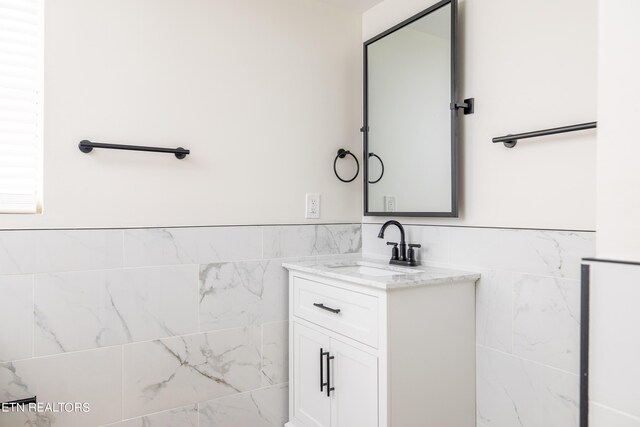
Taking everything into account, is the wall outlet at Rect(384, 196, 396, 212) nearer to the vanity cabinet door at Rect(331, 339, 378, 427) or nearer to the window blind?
the vanity cabinet door at Rect(331, 339, 378, 427)

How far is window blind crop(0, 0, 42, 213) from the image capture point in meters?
1.46

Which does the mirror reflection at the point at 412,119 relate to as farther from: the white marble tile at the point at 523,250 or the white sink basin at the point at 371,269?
the white sink basin at the point at 371,269

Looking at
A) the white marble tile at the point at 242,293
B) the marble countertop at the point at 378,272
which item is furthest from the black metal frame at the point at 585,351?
the white marble tile at the point at 242,293

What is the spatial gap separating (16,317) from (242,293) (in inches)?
31.7

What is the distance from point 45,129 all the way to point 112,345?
2.67 ft

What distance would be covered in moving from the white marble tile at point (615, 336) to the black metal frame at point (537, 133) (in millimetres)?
488

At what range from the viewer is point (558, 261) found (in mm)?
1355

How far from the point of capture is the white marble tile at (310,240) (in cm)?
193

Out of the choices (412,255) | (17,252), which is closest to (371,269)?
(412,255)

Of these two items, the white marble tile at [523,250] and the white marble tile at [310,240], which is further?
the white marble tile at [310,240]

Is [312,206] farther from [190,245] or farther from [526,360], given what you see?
[526,360]

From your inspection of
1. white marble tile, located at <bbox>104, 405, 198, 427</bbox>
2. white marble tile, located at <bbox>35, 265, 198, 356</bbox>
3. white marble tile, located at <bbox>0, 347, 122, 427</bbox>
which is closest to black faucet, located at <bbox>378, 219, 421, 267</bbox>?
white marble tile, located at <bbox>35, 265, 198, 356</bbox>

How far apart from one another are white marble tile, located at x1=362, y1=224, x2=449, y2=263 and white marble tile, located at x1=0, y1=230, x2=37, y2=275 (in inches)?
56.5

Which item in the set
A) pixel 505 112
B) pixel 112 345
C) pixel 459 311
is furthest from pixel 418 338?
pixel 112 345
